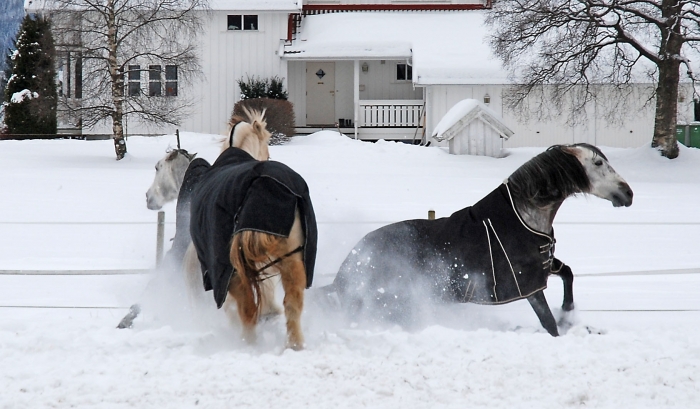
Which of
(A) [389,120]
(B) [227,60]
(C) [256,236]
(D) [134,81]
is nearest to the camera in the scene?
(C) [256,236]

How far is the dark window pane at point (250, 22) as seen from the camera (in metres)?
28.8

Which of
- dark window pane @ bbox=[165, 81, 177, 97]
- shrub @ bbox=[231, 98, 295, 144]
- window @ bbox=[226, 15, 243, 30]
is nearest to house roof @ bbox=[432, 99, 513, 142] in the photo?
shrub @ bbox=[231, 98, 295, 144]

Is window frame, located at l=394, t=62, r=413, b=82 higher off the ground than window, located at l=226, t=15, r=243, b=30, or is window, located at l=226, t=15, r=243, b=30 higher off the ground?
window, located at l=226, t=15, r=243, b=30

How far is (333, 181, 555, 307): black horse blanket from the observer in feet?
18.5

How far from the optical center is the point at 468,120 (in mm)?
20781

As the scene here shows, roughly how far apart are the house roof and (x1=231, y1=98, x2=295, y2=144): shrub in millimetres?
5372

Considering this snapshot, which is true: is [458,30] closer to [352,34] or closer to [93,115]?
[352,34]

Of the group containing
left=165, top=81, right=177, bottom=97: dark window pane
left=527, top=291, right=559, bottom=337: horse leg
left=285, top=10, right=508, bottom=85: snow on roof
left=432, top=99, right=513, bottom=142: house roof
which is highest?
left=285, top=10, right=508, bottom=85: snow on roof

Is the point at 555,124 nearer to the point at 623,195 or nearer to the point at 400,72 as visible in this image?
the point at 400,72

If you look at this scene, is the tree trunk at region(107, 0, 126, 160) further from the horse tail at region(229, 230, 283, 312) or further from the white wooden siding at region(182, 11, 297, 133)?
the horse tail at region(229, 230, 283, 312)

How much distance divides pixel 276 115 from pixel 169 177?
17.3 metres

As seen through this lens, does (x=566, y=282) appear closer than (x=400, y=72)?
Yes

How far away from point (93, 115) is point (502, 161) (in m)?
11.0

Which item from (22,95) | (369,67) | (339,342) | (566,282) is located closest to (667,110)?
(369,67)
